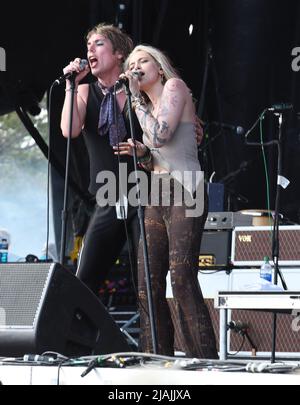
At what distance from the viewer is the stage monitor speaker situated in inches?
115

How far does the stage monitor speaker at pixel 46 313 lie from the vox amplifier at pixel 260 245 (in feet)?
8.01

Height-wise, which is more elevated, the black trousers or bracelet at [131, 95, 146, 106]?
bracelet at [131, 95, 146, 106]

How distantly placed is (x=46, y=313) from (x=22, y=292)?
13 cm

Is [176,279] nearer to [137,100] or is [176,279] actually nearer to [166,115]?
[166,115]

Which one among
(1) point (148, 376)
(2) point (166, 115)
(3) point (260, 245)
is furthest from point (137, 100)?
(3) point (260, 245)

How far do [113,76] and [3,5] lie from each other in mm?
2584

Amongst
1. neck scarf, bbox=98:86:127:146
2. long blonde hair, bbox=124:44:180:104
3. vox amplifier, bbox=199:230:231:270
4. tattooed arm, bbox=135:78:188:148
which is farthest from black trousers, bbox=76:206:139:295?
vox amplifier, bbox=199:230:231:270

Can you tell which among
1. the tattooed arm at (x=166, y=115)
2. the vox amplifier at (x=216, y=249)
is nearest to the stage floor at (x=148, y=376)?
the tattooed arm at (x=166, y=115)

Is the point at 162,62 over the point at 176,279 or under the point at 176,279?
over

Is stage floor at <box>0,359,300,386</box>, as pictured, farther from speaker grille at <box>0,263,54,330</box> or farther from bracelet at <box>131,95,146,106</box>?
bracelet at <box>131,95,146,106</box>

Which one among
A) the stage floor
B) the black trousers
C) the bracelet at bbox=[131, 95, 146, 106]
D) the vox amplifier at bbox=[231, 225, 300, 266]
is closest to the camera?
the stage floor

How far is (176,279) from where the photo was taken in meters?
3.61

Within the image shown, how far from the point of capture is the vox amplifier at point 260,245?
17.7ft

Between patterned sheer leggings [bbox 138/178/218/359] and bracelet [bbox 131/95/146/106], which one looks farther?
bracelet [bbox 131/95/146/106]
